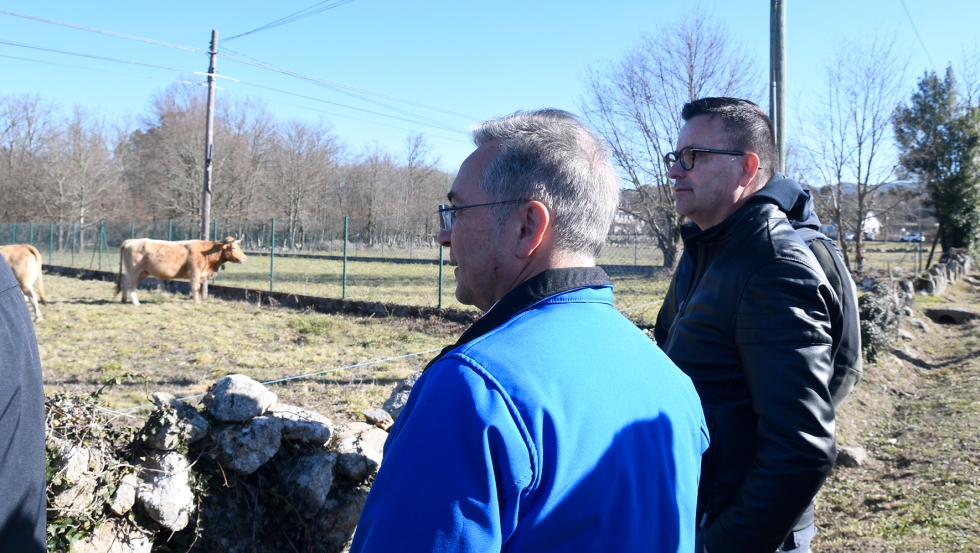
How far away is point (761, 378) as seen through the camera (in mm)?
1754

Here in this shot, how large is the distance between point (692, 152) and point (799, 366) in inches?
35.9

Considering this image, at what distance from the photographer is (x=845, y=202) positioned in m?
20.8

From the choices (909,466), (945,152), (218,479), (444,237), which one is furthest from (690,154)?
(945,152)

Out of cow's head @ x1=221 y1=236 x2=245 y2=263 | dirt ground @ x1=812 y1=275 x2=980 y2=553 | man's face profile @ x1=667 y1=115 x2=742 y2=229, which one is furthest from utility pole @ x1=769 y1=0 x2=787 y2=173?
cow's head @ x1=221 y1=236 x2=245 y2=263

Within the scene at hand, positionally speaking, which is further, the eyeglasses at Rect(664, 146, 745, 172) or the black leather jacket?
the eyeglasses at Rect(664, 146, 745, 172)

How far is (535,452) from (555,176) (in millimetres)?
587

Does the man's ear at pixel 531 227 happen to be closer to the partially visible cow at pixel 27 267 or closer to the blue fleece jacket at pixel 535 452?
the blue fleece jacket at pixel 535 452

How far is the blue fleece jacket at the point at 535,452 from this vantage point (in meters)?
0.88

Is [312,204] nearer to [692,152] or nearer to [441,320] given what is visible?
[441,320]

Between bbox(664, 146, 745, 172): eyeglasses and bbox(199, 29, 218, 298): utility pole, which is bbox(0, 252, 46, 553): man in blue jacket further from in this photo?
bbox(199, 29, 218, 298): utility pole

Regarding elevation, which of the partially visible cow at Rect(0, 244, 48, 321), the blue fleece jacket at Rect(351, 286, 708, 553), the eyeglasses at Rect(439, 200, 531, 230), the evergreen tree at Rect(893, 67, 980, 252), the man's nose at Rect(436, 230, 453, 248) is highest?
the evergreen tree at Rect(893, 67, 980, 252)

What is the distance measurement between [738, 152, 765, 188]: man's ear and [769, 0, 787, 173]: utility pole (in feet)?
15.9

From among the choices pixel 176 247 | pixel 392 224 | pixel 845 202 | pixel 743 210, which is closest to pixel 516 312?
pixel 743 210

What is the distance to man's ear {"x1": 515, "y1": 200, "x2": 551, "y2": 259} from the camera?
125cm
